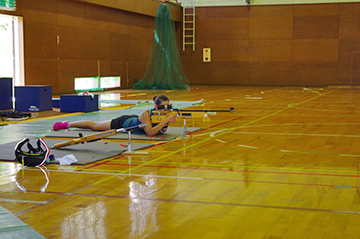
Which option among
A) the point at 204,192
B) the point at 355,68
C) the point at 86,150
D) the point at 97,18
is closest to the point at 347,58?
the point at 355,68

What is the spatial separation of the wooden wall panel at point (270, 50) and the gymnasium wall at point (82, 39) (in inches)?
219

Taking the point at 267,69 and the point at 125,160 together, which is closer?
the point at 125,160

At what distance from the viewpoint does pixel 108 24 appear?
2277 centimetres

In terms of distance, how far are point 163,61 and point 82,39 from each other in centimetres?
396

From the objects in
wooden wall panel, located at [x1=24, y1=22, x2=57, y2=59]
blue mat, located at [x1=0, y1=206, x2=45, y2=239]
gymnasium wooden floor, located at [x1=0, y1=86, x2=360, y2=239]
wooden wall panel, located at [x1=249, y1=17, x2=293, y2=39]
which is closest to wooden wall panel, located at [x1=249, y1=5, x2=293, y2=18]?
wooden wall panel, located at [x1=249, y1=17, x2=293, y2=39]

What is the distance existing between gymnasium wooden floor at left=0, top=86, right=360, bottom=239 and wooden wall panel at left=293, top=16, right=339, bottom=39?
19.9 meters

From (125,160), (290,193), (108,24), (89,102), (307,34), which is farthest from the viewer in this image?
(307,34)

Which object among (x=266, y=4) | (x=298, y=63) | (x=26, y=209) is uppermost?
(x=266, y=4)

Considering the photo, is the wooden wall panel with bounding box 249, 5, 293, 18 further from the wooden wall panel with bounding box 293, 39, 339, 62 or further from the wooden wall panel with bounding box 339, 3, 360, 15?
the wooden wall panel with bounding box 339, 3, 360, 15

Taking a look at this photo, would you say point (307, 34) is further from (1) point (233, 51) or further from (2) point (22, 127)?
(2) point (22, 127)

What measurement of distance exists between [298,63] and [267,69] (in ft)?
5.32

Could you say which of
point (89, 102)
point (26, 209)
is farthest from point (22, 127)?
point (26, 209)

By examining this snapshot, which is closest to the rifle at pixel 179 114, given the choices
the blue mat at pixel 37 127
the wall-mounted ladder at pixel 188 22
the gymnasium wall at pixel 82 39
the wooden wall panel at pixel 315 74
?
the blue mat at pixel 37 127

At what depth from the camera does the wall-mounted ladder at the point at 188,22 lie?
1139 inches
